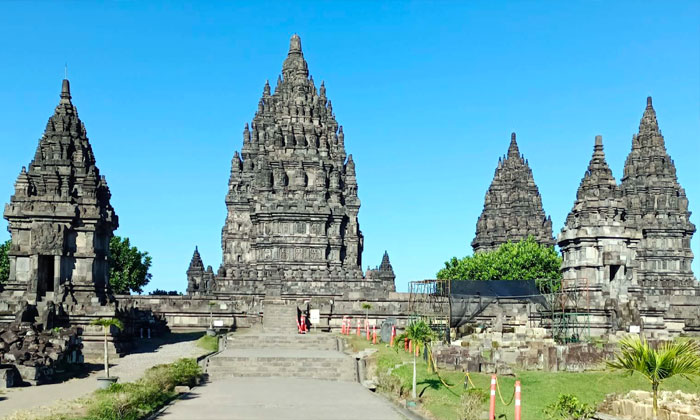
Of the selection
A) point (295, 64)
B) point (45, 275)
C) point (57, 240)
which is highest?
point (295, 64)

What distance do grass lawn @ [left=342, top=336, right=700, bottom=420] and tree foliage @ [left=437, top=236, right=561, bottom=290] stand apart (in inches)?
1863

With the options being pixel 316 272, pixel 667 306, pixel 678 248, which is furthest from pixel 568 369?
pixel 678 248

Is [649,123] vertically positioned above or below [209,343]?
above

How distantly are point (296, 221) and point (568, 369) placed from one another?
43091mm

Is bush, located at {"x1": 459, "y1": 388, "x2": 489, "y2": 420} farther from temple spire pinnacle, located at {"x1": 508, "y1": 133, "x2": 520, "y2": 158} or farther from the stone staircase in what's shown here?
temple spire pinnacle, located at {"x1": 508, "y1": 133, "x2": 520, "y2": 158}

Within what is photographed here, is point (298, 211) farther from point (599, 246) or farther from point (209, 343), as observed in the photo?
point (209, 343)

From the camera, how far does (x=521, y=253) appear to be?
8025cm

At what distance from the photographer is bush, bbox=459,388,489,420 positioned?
2080 cm

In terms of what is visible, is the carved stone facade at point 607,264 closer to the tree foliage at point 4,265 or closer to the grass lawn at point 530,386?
the grass lawn at point 530,386

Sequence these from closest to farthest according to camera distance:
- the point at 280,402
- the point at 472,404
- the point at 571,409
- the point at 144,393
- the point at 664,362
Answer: the point at 664,362 < the point at 571,409 < the point at 472,404 < the point at 144,393 < the point at 280,402

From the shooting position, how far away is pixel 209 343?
39.2 m

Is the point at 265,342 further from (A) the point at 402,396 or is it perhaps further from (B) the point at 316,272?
(B) the point at 316,272

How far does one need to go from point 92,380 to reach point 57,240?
1196cm

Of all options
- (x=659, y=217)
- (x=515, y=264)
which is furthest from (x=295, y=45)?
(x=659, y=217)
